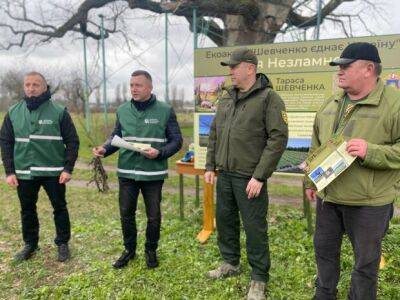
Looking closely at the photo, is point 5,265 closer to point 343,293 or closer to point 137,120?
point 137,120

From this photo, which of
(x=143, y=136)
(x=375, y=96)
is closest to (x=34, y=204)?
(x=143, y=136)

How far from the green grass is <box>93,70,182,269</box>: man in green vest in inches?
21.5

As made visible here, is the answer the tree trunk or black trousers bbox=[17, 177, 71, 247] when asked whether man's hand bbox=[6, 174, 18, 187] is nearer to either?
black trousers bbox=[17, 177, 71, 247]

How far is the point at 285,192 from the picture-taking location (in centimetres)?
720

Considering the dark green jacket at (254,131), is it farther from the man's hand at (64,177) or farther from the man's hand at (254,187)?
the man's hand at (64,177)

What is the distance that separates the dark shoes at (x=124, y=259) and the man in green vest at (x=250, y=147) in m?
1.23

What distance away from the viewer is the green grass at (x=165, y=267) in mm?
3541

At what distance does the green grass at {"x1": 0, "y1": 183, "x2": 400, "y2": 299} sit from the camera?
11.6ft

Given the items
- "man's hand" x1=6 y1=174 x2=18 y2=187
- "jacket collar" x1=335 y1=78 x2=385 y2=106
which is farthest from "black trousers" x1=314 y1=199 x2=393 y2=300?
"man's hand" x1=6 y1=174 x2=18 y2=187

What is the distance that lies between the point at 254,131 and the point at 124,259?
6.53 ft

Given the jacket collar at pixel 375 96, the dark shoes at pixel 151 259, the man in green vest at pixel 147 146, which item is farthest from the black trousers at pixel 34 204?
the jacket collar at pixel 375 96

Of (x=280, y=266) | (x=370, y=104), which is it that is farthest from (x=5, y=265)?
(x=370, y=104)

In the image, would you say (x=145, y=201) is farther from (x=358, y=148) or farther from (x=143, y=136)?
(x=358, y=148)

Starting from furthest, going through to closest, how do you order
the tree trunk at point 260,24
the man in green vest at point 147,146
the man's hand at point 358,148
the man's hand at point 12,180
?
the tree trunk at point 260,24, the man's hand at point 12,180, the man in green vest at point 147,146, the man's hand at point 358,148
